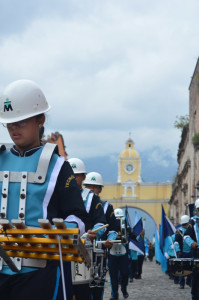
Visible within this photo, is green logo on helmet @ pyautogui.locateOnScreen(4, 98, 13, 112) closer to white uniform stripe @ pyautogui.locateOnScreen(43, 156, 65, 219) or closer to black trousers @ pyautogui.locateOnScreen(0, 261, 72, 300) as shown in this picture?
white uniform stripe @ pyautogui.locateOnScreen(43, 156, 65, 219)

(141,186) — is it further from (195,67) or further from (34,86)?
(34,86)

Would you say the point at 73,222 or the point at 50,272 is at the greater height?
the point at 73,222

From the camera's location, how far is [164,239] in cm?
2434

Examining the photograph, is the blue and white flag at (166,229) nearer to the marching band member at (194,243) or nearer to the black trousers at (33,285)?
the marching band member at (194,243)

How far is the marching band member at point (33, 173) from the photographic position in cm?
432

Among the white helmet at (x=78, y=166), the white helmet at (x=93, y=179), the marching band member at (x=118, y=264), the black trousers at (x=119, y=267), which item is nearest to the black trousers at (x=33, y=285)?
the white helmet at (x=78, y=166)

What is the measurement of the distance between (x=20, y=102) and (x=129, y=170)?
326ft

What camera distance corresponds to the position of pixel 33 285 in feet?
13.5

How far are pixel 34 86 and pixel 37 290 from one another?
4.26 feet

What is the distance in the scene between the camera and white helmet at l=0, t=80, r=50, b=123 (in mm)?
4477

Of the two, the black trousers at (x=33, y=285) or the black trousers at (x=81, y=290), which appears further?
the black trousers at (x=81, y=290)

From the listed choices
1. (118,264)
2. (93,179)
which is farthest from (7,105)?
(118,264)

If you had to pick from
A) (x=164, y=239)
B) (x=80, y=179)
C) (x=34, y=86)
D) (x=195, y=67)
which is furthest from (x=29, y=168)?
(x=195, y=67)

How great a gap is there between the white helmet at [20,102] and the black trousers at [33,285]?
0.94 m
